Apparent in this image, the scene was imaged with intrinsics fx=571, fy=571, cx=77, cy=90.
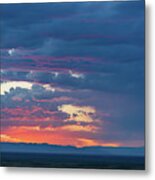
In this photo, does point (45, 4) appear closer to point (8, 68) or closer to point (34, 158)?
point (8, 68)

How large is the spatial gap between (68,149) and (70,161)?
5 centimetres

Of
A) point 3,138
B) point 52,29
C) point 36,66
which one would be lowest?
point 3,138

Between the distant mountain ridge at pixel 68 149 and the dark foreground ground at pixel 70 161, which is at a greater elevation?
the distant mountain ridge at pixel 68 149

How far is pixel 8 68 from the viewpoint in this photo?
90.3 inches

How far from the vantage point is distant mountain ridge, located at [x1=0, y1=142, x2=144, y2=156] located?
2.21 meters

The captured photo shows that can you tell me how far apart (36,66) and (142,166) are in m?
0.58

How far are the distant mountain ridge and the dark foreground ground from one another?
0.05 feet

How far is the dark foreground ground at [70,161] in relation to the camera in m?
2.22

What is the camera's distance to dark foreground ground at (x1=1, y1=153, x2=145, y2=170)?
222 cm

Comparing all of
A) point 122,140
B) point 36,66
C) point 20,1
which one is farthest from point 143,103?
point 20,1

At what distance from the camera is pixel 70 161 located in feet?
7.37

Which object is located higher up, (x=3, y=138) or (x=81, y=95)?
(x=81, y=95)

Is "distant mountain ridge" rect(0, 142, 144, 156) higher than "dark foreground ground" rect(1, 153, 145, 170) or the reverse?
higher

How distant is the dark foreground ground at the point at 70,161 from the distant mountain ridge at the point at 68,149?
0.05 feet
